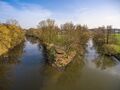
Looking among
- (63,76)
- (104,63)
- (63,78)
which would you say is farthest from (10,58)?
(104,63)

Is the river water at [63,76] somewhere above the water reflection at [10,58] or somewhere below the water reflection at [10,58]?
below

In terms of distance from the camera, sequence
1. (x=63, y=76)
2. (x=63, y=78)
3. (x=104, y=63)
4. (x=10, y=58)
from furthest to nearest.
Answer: (x=10, y=58) → (x=104, y=63) → (x=63, y=76) → (x=63, y=78)

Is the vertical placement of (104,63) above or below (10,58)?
below

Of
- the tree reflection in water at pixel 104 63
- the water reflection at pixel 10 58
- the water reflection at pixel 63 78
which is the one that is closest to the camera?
the water reflection at pixel 63 78

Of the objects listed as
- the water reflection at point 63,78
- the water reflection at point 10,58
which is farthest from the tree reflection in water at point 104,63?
the water reflection at point 10,58

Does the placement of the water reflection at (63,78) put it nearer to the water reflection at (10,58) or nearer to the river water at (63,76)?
the river water at (63,76)

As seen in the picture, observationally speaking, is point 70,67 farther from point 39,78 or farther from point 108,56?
point 108,56

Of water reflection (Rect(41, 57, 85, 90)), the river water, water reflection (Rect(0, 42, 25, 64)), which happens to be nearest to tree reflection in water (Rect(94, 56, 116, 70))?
the river water

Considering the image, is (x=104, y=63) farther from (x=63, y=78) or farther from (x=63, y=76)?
(x=63, y=78)

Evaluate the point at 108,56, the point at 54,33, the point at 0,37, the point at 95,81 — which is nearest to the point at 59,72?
the point at 95,81

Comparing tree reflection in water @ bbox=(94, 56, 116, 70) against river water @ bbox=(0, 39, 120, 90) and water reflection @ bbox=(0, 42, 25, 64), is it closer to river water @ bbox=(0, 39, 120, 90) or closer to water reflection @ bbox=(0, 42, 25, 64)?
river water @ bbox=(0, 39, 120, 90)

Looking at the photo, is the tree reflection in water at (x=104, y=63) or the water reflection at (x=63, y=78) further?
the tree reflection in water at (x=104, y=63)
